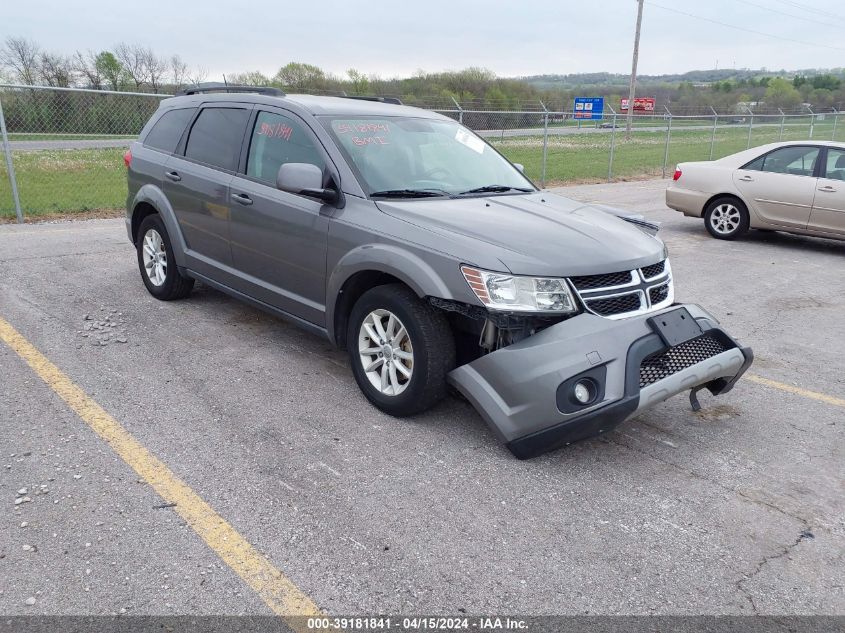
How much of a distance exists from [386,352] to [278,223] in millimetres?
1253

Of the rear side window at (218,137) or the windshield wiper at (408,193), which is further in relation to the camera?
the rear side window at (218,137)

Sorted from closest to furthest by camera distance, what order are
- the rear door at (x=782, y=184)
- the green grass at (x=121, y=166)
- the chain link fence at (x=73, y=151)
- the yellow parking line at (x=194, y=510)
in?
the yellow parking line at (x=194, y=510)
the rear door at (x=782, y=184)
the chain link fence at (x=73, y=151)
the green grass at (x=121, y=166)

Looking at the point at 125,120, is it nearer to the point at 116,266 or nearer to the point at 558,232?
the point at 116,266

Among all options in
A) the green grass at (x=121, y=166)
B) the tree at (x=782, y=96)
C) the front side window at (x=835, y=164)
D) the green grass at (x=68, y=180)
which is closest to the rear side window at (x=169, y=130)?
the green grass at (x=121, y=166)

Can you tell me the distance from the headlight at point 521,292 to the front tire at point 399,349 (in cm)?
39

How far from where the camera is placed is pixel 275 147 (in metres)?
4.82

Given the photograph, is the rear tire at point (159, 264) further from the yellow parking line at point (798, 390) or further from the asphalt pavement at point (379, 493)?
the yellow parking line at point (798, 390)

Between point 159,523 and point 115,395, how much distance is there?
149 cm

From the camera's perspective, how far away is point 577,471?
11.8ft

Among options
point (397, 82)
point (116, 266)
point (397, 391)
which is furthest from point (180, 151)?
point (397, 82)

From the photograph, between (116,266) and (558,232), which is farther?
(116,266)

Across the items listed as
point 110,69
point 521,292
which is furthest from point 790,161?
point 110,69

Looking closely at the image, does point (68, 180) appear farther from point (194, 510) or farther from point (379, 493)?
point (379, 493)

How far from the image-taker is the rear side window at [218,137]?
512 centimetres
